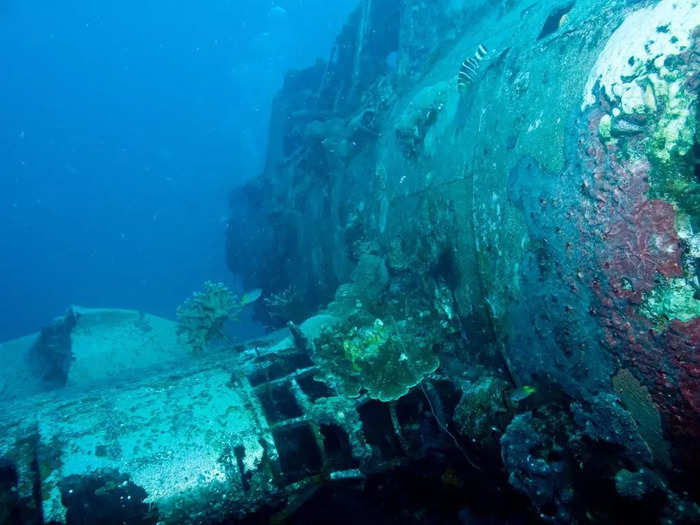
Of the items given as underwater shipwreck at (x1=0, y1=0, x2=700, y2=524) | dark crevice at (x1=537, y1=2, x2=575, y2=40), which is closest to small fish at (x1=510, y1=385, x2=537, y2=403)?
underwater shipwreck at (x1=0, y1=0, x2=700, y2=524)

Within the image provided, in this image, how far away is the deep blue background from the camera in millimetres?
62562

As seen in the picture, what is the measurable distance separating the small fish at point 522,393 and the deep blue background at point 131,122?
59.8 m

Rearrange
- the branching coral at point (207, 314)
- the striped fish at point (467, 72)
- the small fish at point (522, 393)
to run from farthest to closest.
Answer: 1. the branching coral at point (207, 314)
2. the striped fish at point (467, 72)
3. the small fish at point (522, 393)

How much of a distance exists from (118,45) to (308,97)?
84305mm

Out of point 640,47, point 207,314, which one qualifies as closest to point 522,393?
point 640,47

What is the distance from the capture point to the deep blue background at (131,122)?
62.6 m

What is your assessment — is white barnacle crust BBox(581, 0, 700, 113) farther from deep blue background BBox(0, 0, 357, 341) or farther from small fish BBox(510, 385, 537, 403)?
deep blue background BBox(0, 0, 357, 341)

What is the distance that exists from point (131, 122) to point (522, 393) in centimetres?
8661

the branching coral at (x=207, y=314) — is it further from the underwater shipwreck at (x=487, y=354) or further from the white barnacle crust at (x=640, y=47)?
the white barnacle crust at (x=640, y=47)

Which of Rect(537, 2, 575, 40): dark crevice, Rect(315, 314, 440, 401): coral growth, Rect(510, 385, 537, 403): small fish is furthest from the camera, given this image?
Rect(315, 314, 440, 401): coral growth

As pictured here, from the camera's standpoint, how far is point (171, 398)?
3377 mm

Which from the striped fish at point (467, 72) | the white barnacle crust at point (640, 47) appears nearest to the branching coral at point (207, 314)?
the striped fish at point (467, 72)

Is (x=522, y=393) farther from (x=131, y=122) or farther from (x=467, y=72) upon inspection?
(x=131, y=122)

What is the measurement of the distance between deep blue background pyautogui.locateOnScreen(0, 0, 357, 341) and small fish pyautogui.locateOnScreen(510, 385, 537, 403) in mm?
59768
